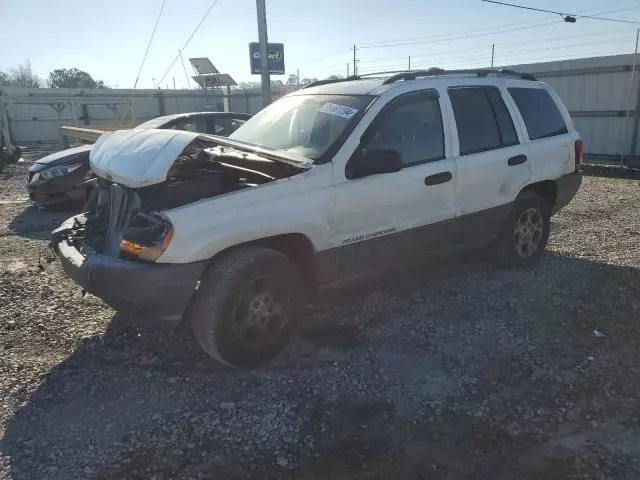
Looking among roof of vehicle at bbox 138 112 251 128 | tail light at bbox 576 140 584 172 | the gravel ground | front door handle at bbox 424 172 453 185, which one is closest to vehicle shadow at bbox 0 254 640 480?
the gravel ground

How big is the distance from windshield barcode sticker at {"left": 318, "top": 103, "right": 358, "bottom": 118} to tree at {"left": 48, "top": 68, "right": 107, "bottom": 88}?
46.9 meters

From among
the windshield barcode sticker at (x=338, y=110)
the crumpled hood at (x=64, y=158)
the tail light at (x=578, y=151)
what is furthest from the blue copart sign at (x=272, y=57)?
the windshield barcode sticker at (x=338, y=110)

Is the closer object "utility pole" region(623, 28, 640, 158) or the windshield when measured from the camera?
the windshield

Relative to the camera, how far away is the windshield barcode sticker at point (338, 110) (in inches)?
161

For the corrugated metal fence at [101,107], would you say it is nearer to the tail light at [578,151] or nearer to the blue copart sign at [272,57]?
the blue copart sign at [272,57]

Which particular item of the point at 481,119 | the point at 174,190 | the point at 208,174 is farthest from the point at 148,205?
the point at 481,119

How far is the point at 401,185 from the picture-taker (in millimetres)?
4168

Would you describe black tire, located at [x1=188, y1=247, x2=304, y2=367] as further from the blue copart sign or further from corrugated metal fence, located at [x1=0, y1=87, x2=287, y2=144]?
corrugated metal fence, located at [x1=0, y1=87, x2=287, y2=144]

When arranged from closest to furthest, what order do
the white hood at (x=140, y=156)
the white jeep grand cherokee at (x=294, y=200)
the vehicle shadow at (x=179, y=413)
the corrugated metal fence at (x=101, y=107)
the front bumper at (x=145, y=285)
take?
1. the vehicle shadow at (x=179, y=413)
2. the front bumper at (x=145, y=285)
3. the white jeep grand cherokee at (x=294, y=200)
4. the white hood at (x=140, y=156)
5. the corrugated metal fence at (x=101, y=107)

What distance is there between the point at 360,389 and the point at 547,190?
3.47 metres

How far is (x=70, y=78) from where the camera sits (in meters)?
49.4

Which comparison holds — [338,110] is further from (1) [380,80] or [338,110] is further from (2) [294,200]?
(2) [294,200]

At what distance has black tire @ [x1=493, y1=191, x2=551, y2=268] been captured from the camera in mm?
5309

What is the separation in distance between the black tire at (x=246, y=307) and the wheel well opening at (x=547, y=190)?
3103 millimetres
